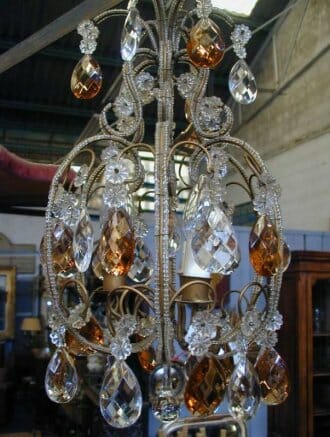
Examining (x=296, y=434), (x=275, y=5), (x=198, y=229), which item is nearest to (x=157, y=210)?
(x=198, y=229)

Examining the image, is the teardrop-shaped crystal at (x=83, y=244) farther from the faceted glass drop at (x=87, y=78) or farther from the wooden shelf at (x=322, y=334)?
the wooden shelf at (x=322, y=334)

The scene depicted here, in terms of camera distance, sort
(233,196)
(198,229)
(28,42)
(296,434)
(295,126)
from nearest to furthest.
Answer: (198,229) < (28,42) < (296,434) < (295,126) < (233,196)

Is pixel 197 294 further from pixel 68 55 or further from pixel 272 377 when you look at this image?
pixel 68 55

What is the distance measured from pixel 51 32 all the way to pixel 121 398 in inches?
47.3

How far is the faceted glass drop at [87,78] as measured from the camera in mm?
893

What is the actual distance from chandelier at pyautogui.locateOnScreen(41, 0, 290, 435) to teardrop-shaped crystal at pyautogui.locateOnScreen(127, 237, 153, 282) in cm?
6

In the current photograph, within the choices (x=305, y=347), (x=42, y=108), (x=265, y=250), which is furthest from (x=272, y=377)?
(x=42, y=108)

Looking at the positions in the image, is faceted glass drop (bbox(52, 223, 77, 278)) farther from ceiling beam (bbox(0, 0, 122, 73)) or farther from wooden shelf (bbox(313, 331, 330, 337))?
wooden shelf (bbox(313, 331, 330, 337))

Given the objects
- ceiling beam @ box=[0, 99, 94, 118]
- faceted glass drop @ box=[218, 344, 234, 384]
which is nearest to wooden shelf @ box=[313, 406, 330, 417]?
faceted glass drop @ box=[218, 344, 234, 384]

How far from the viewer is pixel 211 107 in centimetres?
87

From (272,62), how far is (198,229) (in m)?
5.21

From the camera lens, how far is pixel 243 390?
0.71 metres

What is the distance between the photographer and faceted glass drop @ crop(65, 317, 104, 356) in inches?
31.7

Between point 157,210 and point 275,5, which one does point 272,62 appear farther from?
point 157,210
